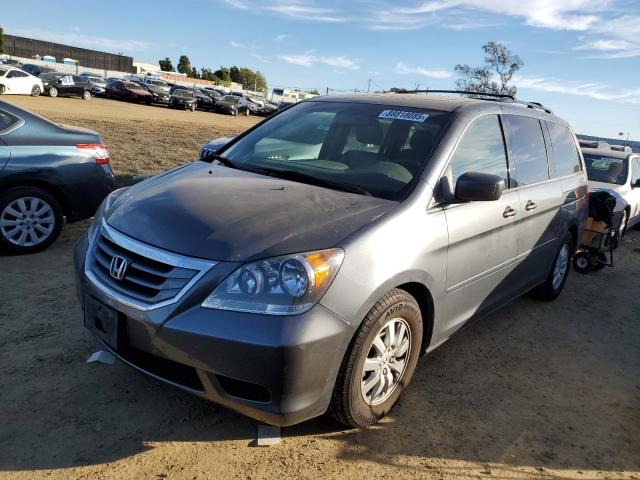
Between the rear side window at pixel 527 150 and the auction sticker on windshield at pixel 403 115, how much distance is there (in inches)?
35.1

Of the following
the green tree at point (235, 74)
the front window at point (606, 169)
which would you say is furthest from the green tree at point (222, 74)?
the front window at point (606, 169)

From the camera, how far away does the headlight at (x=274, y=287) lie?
226cm

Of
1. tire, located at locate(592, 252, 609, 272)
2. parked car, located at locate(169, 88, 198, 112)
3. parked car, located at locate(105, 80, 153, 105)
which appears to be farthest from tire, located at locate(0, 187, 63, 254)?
parked car, located at locate(105, 80, 153, 105)

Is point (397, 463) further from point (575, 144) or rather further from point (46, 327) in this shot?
point (575, 144)

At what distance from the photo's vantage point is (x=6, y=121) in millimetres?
4926

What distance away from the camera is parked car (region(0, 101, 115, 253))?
16.0 feet

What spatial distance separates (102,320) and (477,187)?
2139 mm

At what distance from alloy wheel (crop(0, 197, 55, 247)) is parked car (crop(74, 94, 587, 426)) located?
2290 mm

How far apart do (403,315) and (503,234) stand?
1.32 meters

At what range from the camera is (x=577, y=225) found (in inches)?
207

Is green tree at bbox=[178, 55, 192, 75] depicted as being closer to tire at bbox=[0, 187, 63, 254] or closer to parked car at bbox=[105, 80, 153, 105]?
parked car at bbox=[105, 80, 153, 105]

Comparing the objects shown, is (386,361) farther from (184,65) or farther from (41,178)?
(184,65)

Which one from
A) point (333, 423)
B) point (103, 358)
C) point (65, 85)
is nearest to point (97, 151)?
point (103, 358)

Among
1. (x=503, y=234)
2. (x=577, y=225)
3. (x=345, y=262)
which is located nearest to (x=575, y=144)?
(x=577, y=225)
